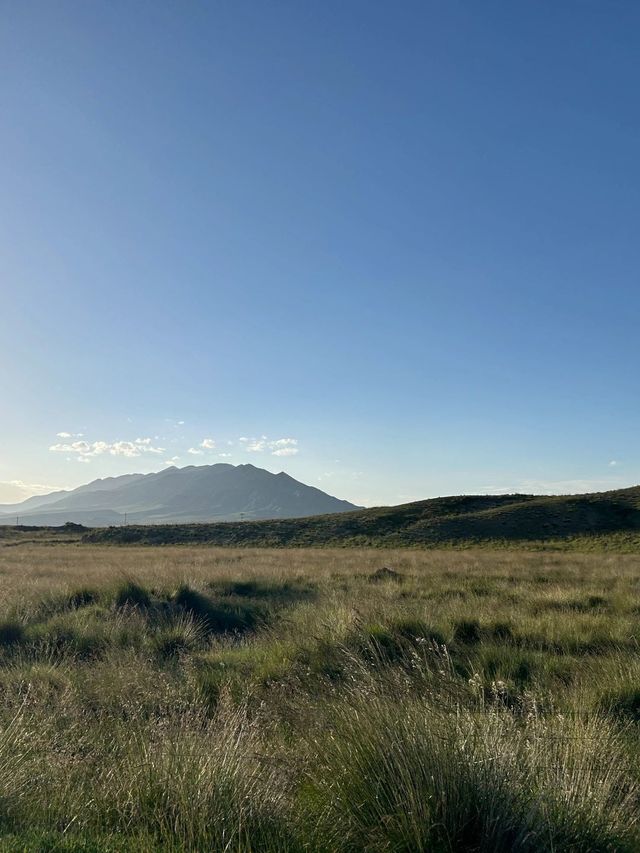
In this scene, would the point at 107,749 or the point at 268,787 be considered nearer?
the point at 268,787

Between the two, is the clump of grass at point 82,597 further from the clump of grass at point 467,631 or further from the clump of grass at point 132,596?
the clump of grass at point 467,631

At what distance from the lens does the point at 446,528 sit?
5050cm

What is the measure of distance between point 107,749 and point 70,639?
4645 mm

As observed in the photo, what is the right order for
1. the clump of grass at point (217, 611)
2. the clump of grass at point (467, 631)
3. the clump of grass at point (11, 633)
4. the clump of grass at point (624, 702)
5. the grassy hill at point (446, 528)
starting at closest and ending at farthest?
1. the clump of grass at point (624, 702)
2. the clump of grass at point (467, 631)
3. the clump of grass at point (11, 633)
4. the clump of grass at point (217, 611)
5. the grassy hill at point (446, 528)

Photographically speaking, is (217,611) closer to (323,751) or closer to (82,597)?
(82,597)

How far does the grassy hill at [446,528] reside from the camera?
46094 mm

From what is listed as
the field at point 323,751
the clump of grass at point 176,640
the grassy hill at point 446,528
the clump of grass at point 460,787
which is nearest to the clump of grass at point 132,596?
the clump of grass at point 176,640

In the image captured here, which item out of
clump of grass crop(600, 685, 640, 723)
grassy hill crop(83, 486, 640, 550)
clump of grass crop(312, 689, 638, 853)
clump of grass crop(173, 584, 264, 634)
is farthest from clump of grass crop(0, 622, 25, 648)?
grassy hill crop(83, 486, 640, 550)

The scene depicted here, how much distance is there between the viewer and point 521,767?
309 centimetres

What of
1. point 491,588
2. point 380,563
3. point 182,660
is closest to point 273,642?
point 182,660

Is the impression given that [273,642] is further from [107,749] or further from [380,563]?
[380,563]

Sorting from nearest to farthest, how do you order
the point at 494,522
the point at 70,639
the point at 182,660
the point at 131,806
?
the point at 131,806 < the point at 182,660 < the point at 70,639 < the point at 494,522

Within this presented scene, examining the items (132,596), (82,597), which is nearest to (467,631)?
(132,596)

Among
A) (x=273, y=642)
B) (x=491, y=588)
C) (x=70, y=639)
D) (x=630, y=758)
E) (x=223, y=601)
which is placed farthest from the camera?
(x=491, y=588)
